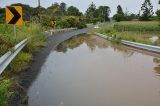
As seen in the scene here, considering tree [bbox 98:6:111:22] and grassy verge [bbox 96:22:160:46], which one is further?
tree [bbox 98:6:111:22]

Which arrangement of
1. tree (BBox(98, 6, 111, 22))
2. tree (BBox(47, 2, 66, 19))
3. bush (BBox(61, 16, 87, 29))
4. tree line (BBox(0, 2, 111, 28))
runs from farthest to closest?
1. tree (BBox(98, 6, 111, 22))
2. tree (BBox(47, 2, 66, 19))
3. bush (BBox(61, 16, 87, 29))
4. tree line (BBox(0, 2, 111, 28))

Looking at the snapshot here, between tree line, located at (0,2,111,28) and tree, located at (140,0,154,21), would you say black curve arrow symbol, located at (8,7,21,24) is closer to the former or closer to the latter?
tree line, located at (0,2,111,28)

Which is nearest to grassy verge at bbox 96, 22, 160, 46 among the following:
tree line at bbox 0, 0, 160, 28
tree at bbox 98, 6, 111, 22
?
tree line at bbox 0, 0, 160, 28

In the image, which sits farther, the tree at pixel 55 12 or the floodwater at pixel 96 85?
the tree at pixel 55 12

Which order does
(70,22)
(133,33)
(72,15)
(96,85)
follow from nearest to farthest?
1. (96,85)
2. (133,33)
3. (70,22)
4. (72,15)

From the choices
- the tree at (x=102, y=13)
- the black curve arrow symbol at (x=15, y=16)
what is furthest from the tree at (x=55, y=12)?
the black curve arrow symbol at (x=15, y=16)

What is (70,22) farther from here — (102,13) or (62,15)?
(102,13)

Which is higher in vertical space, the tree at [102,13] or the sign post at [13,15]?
the sign post at [13,15]

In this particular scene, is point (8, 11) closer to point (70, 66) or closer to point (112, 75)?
point (70, 66)

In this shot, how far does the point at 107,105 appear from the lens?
8031mm

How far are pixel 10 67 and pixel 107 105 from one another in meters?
5.50

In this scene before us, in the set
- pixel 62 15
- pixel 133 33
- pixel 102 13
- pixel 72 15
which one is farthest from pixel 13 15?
pixel 102 13

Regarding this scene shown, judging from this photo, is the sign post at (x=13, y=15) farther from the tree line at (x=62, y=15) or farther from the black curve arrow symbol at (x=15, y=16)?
the tree line at (x=62, y=15)

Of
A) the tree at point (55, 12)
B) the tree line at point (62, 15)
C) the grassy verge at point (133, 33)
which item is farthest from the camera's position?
the tree at point (55, 12)
